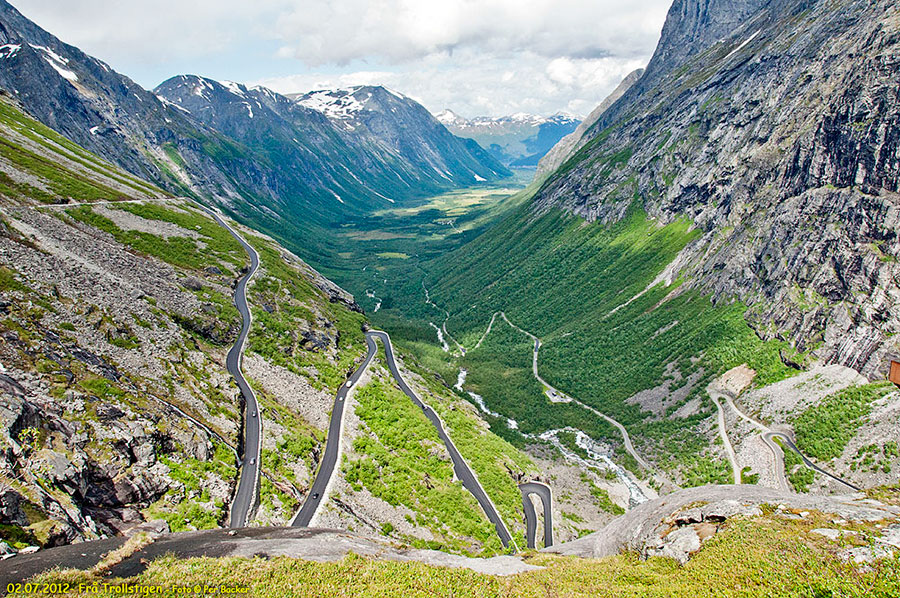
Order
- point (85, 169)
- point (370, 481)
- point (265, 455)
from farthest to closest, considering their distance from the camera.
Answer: point (85, 169) < point (370, 481) < point (265, 455)

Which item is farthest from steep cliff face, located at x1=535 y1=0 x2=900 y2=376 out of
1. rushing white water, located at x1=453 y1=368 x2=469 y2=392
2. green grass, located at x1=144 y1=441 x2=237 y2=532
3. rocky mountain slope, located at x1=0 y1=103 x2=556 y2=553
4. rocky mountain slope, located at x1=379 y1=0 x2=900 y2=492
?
green grass, located at x1=144 y1=441 x2=237 y2=532

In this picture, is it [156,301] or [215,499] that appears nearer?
[215,499]

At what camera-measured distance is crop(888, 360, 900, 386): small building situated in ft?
257

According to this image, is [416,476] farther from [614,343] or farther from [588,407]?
[614,343]

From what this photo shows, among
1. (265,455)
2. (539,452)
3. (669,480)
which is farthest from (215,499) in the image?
(669,480)

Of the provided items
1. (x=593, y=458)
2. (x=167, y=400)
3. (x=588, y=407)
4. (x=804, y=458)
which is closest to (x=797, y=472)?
(x=804, y=458)

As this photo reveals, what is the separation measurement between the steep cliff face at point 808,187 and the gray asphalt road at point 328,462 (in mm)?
89541

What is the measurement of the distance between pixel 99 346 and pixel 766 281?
13210cm

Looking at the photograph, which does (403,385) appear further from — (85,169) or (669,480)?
(85,169)

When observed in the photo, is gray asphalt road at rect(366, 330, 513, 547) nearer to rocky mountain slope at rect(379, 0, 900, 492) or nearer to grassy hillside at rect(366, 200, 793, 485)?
grassy hillside at rect(366, 200, 793, 485)

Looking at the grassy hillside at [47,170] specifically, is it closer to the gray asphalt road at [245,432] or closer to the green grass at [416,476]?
the gray asphalt road at [245,432]

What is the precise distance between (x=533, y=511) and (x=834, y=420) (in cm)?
5345

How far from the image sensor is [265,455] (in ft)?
179

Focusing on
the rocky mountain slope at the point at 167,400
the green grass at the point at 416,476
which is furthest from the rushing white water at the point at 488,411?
the green grass at the point at 416,476
